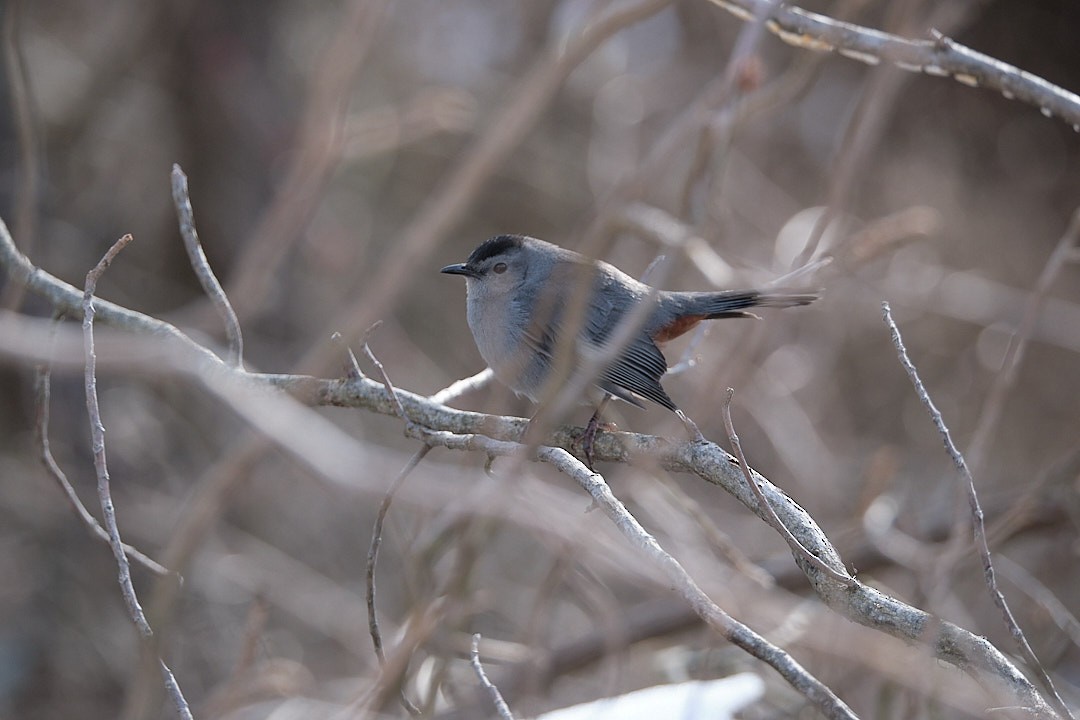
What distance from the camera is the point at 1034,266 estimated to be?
8094mm

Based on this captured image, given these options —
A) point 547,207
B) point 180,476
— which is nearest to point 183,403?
point 180,476

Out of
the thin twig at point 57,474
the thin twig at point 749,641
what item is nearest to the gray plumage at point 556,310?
the thin twig at point 57,474

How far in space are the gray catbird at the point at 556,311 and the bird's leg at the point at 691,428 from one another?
109 centimetres

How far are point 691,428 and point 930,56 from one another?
1582 mm

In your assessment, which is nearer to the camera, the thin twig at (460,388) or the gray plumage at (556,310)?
the thin twig at (460,388)

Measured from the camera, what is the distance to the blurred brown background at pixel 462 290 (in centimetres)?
629

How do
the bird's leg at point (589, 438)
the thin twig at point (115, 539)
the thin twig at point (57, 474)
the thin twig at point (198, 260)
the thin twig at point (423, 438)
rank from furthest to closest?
the bird's leg at point (589, 438), the thin twig at point (198, 260), the thin twig at point (57, 474), the thin twig at point (115, 539), the thin twig at point (423, 438)

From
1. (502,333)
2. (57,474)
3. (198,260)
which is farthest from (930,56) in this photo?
(57,474)

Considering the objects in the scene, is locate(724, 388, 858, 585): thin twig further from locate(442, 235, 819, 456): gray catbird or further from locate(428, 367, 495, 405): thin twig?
locate(442, 235, 819, 456): gray catbird

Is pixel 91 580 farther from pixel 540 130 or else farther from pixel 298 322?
pixel 540 130

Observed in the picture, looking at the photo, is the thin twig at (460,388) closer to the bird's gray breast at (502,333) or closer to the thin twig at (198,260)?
the bird's gray breast at (502,333)

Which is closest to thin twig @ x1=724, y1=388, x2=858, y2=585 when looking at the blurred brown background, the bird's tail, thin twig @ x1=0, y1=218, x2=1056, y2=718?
thin twig @ x1=0, y1=218, x2=1056, y2=718

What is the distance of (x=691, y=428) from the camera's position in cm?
246

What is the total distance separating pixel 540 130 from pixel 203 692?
5.71 metres
